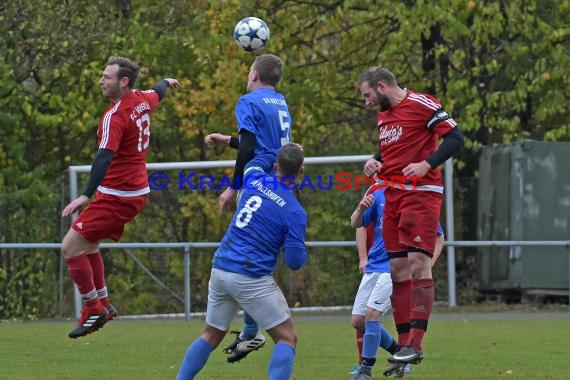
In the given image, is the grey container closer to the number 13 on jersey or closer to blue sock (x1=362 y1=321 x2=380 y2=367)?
the number 13 on jersey

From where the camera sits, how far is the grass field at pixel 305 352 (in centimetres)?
1047

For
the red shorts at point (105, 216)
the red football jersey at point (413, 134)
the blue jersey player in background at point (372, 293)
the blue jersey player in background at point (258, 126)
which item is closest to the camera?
the blue jersey player in background at point (372, 293)

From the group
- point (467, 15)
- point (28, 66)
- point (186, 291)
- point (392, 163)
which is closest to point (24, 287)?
point (186, 291)

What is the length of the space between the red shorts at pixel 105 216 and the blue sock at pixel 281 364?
11.3 feet

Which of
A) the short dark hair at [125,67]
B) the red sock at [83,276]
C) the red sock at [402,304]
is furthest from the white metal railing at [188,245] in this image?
the red sock at [402,304]

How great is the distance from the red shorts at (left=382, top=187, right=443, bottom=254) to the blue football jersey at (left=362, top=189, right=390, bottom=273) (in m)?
0.29

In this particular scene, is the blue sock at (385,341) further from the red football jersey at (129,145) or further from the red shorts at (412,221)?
the red football jersey at (129,145)

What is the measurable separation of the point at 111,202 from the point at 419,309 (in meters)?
2.88

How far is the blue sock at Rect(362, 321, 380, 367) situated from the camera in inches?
386

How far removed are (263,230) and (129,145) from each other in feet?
10.9

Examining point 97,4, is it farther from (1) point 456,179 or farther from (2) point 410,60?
(1) point 456,179

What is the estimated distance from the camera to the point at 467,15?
20969 millimetres

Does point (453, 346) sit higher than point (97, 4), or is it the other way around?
point (97, 4)

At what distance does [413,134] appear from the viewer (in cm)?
1045
